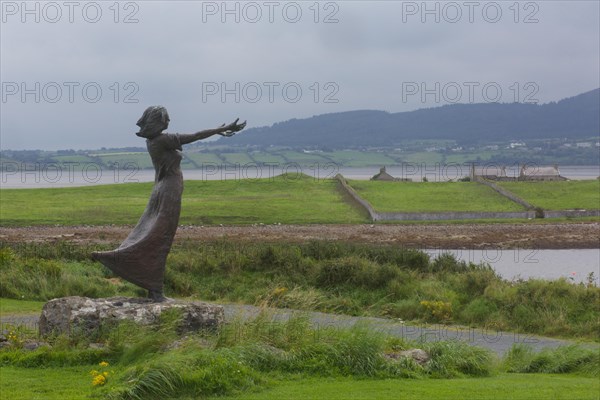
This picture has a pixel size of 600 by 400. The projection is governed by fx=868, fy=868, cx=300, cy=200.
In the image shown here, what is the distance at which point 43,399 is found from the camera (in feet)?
37.1

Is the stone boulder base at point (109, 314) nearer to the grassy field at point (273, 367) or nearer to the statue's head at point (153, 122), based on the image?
the grassy field at point (273, 367)

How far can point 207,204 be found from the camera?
65.0m

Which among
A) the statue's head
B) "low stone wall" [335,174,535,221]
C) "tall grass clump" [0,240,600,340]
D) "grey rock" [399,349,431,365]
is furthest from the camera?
"low stone wall" [335,174,535,221]

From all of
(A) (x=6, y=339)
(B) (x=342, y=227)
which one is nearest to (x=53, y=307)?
(A) (x=6, y=339)

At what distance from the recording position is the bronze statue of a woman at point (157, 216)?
15.6 metres

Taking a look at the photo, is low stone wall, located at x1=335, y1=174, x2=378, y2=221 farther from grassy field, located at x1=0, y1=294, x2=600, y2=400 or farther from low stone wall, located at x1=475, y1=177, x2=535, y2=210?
grassy field, located at x1=0, y1=294, x2=600, y2=400

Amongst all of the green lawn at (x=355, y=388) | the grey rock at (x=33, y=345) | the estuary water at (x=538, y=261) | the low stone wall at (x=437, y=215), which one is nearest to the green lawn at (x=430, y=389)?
the green lawn at (x=355, y=388)

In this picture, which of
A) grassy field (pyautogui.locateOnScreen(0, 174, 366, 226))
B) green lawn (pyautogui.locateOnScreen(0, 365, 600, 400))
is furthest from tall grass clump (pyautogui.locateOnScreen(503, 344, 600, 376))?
grassy field (pyautogui.locateOnScreen(0, 174, 366, 226))

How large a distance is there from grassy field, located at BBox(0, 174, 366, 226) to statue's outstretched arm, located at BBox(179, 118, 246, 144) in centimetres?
4274

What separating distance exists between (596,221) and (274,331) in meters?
50.5

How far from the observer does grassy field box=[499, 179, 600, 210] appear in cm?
6656

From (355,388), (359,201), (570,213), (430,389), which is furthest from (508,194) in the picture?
(355,388)

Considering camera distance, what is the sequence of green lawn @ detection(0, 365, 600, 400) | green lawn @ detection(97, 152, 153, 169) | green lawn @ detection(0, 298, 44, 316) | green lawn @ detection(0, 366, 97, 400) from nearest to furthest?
green lawn @ detection(0, 366, 97, 400)
green lawn @ detection(0, 365, 600, 400)
green lawn @ detection(0, 298, 44, 316)
green lawn @ detection(97, 152, 153, 169)

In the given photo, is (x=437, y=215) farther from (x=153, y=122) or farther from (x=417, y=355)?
(x=417, y=355)
